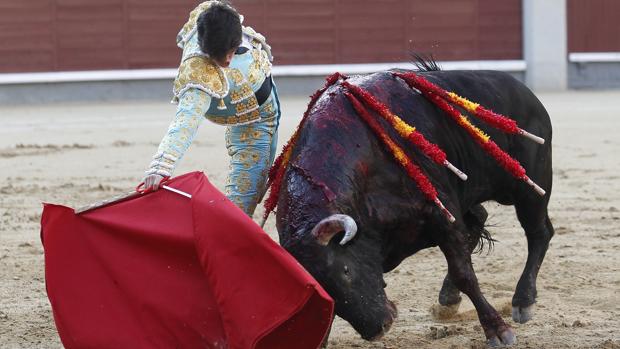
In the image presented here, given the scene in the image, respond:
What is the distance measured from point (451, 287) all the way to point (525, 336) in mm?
317

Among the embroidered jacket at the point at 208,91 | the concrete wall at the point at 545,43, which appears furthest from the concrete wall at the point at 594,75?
the embroidered jacket at the point at 208,91

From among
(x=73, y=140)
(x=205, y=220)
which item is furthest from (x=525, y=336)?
(x=73, y=140)

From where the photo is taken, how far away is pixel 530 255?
12.4ft

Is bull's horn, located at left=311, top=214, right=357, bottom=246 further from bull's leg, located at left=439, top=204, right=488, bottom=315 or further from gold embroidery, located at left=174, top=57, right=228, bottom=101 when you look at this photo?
bull's leg, located at left=439, top=204, right=488, bottom=315

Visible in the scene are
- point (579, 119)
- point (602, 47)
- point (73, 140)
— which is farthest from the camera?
point (602, 47)

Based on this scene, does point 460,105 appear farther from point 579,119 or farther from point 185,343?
point 579,119

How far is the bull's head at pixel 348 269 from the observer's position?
2.79 metres

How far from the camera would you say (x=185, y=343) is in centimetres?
291

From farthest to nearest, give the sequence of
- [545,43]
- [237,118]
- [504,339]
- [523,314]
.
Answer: [545,43] → [523,314] → [237,118] → [504,339]

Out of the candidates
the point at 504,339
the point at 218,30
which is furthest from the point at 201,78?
the point at 504,339

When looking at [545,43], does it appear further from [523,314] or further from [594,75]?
[523,314]

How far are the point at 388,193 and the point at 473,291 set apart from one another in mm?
394

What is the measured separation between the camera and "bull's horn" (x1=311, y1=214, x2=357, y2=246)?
276 centimetres

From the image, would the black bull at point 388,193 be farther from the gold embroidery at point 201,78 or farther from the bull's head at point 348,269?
the gold embroidery at point 201,78
